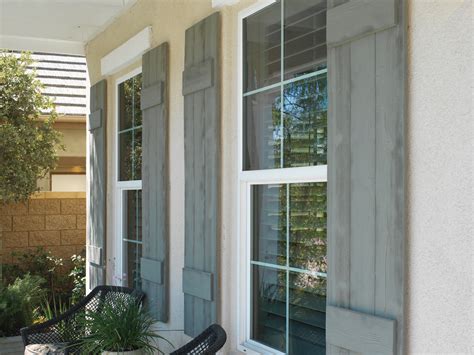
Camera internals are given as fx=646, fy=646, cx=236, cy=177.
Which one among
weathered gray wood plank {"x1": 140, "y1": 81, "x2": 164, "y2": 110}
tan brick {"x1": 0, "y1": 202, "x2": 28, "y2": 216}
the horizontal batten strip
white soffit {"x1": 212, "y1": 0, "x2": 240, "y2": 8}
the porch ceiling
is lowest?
tan brick {"x1": 0, "y1": 202, "x2": 28, "y2": 216}

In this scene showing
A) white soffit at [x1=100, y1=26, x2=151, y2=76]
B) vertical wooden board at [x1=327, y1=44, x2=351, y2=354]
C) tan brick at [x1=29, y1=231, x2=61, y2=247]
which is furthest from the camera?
tan brick at [x1=29, y1=231, x2=61, y2=247]

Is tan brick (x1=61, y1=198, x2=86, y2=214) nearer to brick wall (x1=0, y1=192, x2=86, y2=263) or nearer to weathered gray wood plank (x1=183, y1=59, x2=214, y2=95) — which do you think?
brick wall (x1=0, y1=192, x2=86, y2=263)

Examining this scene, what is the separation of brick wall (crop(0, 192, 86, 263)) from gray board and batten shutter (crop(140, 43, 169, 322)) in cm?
452

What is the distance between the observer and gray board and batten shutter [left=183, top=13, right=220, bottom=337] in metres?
3.89

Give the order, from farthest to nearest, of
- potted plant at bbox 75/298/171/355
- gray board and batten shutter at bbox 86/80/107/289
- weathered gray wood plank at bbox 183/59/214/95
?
gray board and batten shutter at bbox 86/80/107/289, weathered gray wood plank at bbox 183/59/214/95, potted plant at bbox 75/298/171/355

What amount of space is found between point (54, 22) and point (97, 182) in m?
1.58

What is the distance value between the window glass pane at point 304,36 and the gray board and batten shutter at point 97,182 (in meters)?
3.13

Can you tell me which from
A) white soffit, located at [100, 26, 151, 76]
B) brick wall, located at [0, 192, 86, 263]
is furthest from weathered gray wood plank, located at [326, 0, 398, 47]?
brick wall, located at [0, 192, 86, 263]

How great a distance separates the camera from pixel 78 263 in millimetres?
8977

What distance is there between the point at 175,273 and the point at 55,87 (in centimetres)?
620

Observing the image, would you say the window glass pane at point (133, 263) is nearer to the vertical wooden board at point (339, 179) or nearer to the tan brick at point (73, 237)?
the vertical wooden board at point (339, 179)

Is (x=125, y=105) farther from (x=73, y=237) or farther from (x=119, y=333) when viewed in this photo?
(x=73, y=237)

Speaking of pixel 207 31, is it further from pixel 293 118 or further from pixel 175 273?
pixel 175 273

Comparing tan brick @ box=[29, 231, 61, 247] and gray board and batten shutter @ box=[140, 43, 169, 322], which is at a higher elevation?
gray board and batten shutter @ box=[140, 43, 169, 322]
